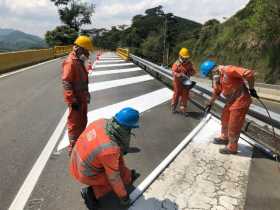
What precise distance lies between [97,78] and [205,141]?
28.7 ft

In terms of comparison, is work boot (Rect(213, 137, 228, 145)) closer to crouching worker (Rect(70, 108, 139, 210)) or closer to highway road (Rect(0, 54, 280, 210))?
highway road (Rect(0, 54, 280, 210))

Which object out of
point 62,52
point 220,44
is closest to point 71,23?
point 62,52

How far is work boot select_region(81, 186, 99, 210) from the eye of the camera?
13.3ft

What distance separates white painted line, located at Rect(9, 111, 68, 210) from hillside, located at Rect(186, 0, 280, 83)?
1973cm

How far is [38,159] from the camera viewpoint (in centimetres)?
556

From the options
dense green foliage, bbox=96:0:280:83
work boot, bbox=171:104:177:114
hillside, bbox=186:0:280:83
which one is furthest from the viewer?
dense green foliage, bbox=96:0:280:83

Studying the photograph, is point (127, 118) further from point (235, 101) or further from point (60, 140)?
point (60, 140)

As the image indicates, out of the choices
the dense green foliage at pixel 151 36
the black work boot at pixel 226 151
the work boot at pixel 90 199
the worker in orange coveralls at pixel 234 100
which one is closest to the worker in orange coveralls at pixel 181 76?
the worker in orange coveralls at pixel 234 100

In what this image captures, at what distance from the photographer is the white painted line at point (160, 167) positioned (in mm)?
4465

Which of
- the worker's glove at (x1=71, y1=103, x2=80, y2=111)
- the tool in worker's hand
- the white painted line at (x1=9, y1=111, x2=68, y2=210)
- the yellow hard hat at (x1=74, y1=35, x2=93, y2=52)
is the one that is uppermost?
the yellow hard hat at (x1=74, y1=35, x2=93, y2=52)

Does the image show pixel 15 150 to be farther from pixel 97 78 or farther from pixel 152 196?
pixel 97 78

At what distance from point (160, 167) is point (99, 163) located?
1494 millimetres

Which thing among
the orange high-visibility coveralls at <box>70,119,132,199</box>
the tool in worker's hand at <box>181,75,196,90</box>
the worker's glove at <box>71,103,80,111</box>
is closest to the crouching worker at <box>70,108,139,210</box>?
the orange high-visibility coveralls at <box>70,119,132,199</box>

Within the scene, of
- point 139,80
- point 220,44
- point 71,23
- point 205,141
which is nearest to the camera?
point 205,141
